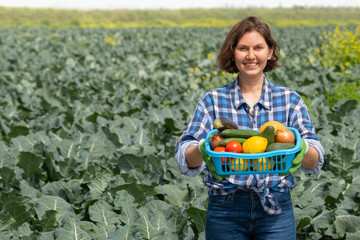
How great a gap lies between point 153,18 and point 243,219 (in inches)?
2387

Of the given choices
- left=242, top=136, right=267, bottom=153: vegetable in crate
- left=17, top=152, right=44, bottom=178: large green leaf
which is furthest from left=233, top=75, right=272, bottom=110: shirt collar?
left=17, top=152, right=44, bottom=178: large green leaf

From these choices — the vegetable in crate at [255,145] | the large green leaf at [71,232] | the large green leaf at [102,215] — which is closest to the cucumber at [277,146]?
the vegetable in crate at [255,145]

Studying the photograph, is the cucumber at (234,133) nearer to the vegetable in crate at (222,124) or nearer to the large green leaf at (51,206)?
the vegetable in crate at (222,124)

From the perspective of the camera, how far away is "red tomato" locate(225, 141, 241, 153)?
1913mm

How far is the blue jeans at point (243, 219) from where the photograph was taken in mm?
2221

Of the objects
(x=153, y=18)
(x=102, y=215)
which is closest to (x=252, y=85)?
(x=102, y=215)

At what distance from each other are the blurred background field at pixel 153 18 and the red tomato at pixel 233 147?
164 ft

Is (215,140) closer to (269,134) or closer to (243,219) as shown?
(269,134)

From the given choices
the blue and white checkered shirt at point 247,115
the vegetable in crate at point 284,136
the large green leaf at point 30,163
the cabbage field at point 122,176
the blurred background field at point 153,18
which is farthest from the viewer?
the blurred background field at point 153,18

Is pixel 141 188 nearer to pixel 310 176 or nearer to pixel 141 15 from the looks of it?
pixel 310 176

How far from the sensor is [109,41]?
20.0 meters

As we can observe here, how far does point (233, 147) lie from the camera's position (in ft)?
6.28

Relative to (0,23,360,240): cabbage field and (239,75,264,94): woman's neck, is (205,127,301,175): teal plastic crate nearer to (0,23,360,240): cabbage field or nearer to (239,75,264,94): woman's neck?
(239,75,264,94): woman's neck

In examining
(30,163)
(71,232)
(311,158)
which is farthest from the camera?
(30,163)
